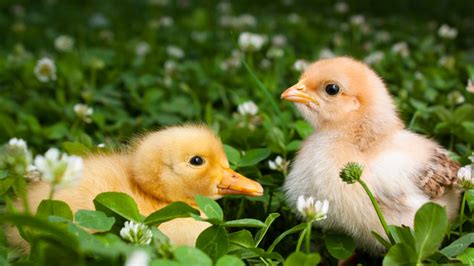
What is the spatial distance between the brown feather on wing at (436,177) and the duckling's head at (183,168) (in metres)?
0.41

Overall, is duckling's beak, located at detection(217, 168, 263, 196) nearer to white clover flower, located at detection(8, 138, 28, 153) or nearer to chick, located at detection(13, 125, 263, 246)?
chick, located at detection(13, 125, 263, 246)

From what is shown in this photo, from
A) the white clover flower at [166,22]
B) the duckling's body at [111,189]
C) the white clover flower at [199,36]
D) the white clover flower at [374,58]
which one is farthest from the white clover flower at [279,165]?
the white clover flower at [166,22]

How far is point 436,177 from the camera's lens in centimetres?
172

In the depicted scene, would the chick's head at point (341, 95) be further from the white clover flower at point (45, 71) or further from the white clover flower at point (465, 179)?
the white clover flower at point (45, 71)

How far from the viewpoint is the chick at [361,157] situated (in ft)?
5.48

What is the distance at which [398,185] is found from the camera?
5.46 ft

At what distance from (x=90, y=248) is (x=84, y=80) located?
2053 millimetres

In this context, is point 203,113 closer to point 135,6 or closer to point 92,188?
point 92,188

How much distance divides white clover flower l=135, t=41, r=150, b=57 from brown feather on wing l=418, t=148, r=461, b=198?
7.46ft

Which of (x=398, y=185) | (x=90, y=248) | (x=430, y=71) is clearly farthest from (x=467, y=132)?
(x=90, y=248)

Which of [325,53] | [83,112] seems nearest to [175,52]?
[325,53]

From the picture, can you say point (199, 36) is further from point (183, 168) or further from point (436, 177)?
point (436, 177)

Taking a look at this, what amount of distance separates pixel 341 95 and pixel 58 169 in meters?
0.87

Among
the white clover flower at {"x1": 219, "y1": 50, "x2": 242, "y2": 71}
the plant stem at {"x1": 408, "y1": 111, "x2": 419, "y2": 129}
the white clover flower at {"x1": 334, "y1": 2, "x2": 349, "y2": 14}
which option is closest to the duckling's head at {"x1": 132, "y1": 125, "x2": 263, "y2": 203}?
the plant stem at {"x1": 408, "y1": 111, "x2": 419, "y2": 129}
